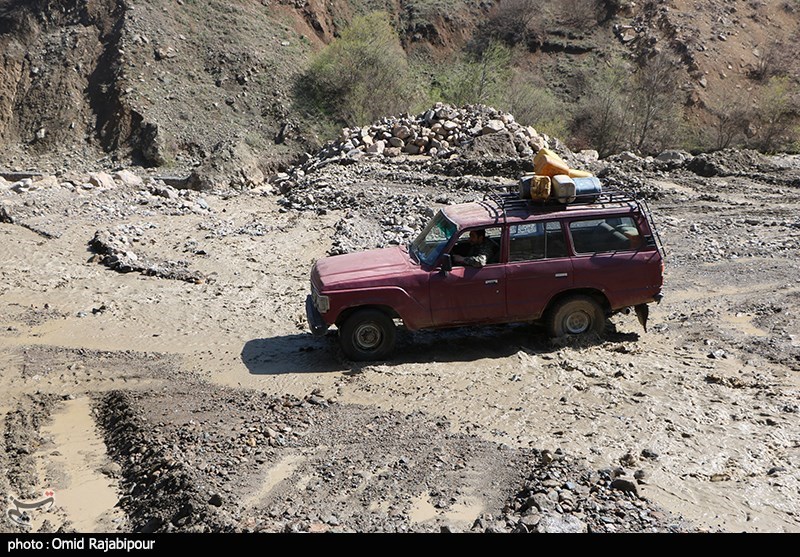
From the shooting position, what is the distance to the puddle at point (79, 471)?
5.98 m

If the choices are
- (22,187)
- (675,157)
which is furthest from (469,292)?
(675,157)

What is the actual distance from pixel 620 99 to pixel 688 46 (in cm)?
1625

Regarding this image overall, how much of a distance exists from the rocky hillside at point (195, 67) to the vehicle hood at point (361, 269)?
19.4 meters

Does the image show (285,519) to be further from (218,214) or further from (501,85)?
(501,85)

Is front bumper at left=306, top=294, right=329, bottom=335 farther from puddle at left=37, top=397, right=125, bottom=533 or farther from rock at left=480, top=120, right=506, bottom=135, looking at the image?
rock at left=480, top=120, right=506, bottom=135

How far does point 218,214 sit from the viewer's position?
18.1 meters

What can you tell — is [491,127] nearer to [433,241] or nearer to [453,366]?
[433,241]

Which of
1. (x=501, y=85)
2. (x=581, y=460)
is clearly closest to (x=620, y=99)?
(x=501, y=85)

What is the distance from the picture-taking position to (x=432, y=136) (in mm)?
25234

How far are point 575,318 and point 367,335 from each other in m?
2.66

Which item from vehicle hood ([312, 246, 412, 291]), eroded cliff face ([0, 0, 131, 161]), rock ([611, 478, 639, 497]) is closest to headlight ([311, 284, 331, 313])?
vehicle hood ([312, 246, 412, 291])

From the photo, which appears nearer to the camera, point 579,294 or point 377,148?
point 579,294

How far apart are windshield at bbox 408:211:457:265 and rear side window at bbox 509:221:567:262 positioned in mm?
779

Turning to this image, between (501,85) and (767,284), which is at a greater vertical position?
(501,85)
